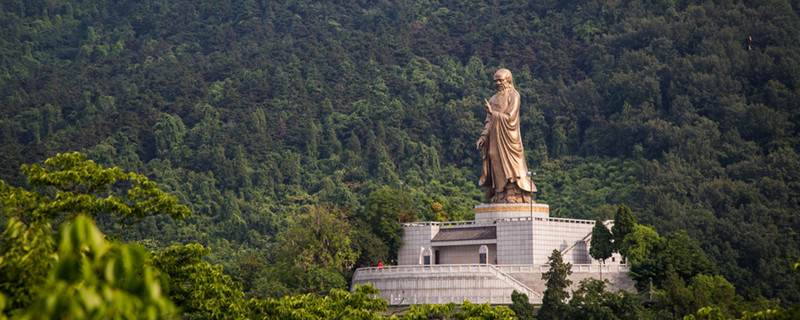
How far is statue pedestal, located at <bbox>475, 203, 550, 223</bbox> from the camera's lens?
155 feet

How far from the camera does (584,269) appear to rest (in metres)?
42.8

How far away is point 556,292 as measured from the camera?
37.0 m

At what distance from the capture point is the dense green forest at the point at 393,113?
60406 millimetres

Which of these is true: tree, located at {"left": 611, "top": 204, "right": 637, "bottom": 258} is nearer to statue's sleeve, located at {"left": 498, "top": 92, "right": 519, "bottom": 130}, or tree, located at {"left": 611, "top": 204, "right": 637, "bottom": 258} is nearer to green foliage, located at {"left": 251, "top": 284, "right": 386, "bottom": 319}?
statue's sleeve, located at {"left": 498, "top": 92, "right": 519, "bottom": 130}

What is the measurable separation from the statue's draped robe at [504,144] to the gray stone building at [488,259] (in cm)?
118

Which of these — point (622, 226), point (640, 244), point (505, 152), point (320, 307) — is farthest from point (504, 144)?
point (320, 307)

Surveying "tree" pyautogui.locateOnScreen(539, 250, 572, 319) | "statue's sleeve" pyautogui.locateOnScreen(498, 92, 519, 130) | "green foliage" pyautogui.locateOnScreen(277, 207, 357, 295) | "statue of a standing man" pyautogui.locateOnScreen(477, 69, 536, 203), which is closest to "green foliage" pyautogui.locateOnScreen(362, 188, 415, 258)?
"green foliage" pyautogui.locateOnScreen(277, 207, 357, 295)

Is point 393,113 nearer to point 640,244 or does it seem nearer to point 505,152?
point 505,152

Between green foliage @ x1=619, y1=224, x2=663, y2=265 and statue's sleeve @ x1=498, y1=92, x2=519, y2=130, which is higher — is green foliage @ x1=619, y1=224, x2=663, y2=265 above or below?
below

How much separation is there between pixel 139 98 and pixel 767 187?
51.1 metres

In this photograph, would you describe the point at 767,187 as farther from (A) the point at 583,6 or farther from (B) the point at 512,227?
(A) the point at 583,6

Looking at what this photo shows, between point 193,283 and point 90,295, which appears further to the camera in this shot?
point 193,283

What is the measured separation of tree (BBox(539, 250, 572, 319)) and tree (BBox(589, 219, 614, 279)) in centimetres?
447

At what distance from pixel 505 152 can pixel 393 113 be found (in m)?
40.3
